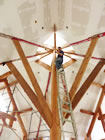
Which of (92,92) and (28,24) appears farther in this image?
(92,92)

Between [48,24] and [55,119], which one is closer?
[55,119]

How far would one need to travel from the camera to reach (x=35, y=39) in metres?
6.57

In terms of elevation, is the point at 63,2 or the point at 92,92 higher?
the point at 63,2

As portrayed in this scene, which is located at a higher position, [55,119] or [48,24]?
[48,24]

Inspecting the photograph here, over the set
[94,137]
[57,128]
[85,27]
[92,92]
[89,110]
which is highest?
[85,27]

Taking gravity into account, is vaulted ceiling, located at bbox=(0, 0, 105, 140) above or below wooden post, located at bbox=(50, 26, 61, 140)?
above

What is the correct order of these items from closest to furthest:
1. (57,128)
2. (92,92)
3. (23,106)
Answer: (57,128) < (92,92) < (23,106)

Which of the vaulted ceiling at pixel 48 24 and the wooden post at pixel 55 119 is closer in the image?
the wooden post at pixel 55 119

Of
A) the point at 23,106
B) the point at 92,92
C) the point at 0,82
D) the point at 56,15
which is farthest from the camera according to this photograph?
the point at 23,106

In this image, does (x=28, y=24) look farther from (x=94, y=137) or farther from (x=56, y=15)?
(x=94, y=137)

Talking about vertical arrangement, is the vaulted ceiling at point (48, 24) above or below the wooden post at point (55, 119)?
above

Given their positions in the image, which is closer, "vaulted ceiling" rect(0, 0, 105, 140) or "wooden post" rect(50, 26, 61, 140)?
"wooden post" rect(50, 26, 61, 140)

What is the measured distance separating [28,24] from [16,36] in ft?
2.31

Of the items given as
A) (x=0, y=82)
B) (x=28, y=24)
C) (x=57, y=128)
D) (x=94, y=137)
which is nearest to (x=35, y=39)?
(x=28, y=24)
